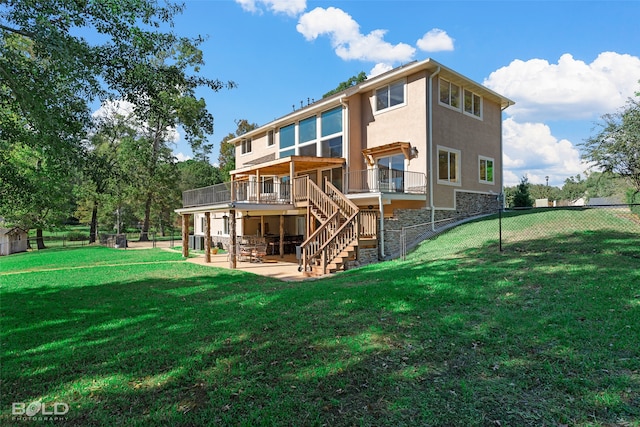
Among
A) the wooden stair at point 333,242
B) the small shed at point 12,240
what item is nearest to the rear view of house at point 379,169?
the wooden stair at point 333,242

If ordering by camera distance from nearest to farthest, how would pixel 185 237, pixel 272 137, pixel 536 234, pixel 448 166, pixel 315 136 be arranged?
pixel 536 234 < pixel 448 166 < pixel 185 237 < pixel 315 136 < pixel 272 137

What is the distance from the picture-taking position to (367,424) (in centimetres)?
282

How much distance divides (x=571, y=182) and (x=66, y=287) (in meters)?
88.5

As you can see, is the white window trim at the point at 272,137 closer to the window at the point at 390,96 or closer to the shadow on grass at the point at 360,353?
the window at the point at 390,96

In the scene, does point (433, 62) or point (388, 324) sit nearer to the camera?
point (388, 324)

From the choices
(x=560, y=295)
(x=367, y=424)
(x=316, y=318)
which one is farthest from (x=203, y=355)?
(x=560, y=295)

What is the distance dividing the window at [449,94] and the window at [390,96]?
183 centimetres

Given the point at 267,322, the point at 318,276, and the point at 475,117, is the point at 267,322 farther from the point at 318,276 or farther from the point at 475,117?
the point at 475,117

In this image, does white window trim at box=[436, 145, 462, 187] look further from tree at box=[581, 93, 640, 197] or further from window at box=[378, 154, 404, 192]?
tree at box=[581, 93, 640, 197]

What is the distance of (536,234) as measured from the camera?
35.8 ft

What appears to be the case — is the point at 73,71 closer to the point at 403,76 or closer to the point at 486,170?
the point at 403,76

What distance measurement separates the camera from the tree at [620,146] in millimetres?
20578

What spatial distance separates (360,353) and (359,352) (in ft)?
0.09

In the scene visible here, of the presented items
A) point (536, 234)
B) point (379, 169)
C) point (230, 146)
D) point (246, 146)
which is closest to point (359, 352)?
point (536, 234)
